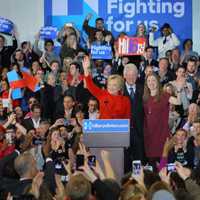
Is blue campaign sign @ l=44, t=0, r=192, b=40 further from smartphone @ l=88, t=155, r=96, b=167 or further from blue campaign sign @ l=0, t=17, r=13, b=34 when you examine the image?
smartphone @ l=88, t=155, r=96, b=167

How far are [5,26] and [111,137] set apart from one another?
A: 27.3ft

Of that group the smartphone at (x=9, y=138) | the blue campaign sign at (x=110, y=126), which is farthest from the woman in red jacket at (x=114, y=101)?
the smartphone at (x=9, y=138)

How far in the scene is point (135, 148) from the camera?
9.24m

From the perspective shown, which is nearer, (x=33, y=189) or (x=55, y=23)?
(x=33, y=189)

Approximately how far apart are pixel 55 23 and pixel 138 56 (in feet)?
13.1

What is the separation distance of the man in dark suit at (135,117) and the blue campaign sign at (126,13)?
22.6ft

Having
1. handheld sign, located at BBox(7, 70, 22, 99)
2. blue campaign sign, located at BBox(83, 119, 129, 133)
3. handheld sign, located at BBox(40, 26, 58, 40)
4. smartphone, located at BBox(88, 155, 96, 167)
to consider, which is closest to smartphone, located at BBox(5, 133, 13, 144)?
handheld sign, located at BBox(7, 70, 22, 99)

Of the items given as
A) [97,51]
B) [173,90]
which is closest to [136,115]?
[173,90]

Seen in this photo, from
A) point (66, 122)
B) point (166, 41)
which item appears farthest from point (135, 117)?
point (166, 41)

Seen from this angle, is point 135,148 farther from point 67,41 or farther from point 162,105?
point 67,41

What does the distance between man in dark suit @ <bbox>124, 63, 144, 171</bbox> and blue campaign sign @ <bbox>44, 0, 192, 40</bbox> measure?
6.89m

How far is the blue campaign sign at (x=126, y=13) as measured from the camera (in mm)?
16203

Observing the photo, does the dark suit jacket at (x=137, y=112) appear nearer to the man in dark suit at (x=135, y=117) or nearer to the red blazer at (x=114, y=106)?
the man in dark suit at (x=135, y=117)

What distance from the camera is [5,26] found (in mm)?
15820
